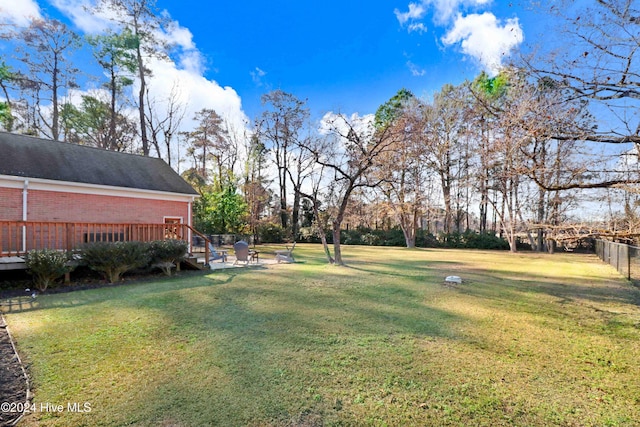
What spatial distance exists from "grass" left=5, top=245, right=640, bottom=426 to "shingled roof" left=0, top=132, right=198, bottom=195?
6288 mm

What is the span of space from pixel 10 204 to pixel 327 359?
38.4 ft

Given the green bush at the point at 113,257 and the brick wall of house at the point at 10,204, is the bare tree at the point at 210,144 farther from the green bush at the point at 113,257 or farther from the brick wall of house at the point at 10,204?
the green bush at the point at 113,257

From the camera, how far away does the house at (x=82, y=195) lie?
9.33 m

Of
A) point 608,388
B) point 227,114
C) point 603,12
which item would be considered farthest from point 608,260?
point 227,114

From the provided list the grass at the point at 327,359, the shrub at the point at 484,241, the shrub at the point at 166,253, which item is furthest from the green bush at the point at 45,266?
the shrub at the point at 484,241

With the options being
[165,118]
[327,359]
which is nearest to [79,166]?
[327,359]

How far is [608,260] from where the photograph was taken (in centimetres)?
1457

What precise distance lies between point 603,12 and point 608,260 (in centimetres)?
1515

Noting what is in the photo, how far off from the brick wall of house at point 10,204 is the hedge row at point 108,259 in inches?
159

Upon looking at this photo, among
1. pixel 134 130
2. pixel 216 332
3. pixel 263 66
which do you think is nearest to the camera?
pixel 216 332

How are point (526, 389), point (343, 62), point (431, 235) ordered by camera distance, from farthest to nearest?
point (431, 235), point (343, 62), point (526, 389)

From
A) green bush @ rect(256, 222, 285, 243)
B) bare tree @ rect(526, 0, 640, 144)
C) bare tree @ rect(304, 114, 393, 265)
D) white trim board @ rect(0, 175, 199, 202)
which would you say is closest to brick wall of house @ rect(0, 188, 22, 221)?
white trim board @ rect(0, 175, 199, 202)

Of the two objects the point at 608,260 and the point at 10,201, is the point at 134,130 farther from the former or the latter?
the point at 608,260

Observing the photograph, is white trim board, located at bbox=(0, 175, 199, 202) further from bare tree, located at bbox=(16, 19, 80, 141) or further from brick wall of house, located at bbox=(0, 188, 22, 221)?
bare tree, located at bbox=(16, 19, 80, 141)
